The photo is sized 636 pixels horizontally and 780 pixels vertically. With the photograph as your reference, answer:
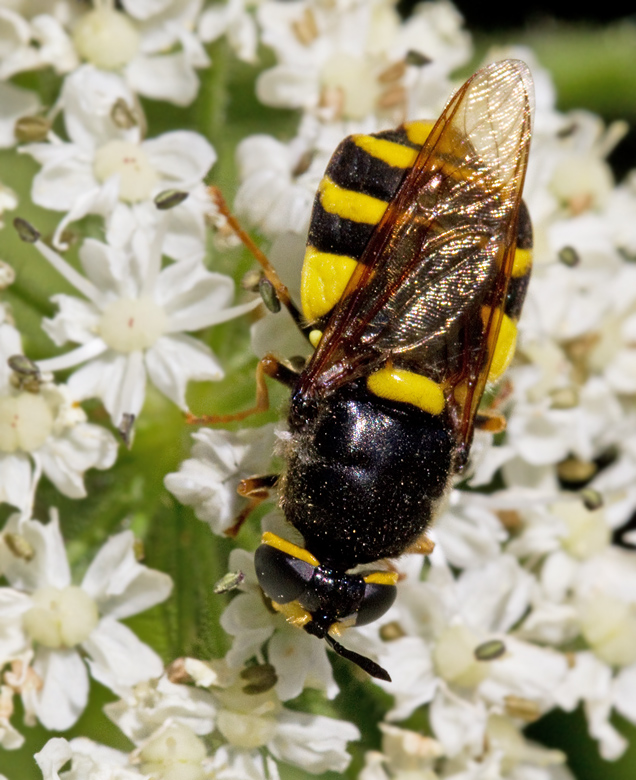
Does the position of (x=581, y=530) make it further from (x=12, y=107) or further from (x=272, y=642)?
(x=12, y=107)

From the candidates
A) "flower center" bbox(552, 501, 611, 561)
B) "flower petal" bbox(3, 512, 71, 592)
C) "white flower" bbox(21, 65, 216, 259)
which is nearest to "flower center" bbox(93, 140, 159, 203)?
"white flower" bbox(21, 65, 216, 259)

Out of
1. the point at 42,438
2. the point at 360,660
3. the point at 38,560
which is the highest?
the point at 42,438

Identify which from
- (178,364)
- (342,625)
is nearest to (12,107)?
(178,364)

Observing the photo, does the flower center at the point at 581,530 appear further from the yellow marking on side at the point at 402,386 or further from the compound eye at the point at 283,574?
the compound eye at the point at 283,574

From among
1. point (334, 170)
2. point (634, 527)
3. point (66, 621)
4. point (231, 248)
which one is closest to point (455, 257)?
point (334, 170)

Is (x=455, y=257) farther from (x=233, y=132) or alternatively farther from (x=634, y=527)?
(x=634, y=527)

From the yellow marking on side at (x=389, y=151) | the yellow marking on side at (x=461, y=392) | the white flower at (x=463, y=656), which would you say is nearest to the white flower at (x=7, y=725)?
the white flower at (x=463, y=656)
